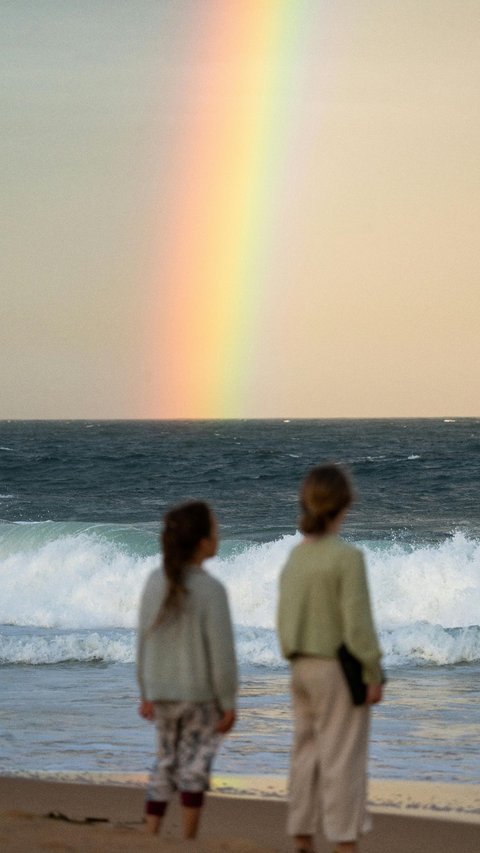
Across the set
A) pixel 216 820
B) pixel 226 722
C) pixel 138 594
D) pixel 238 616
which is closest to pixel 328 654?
pixel 226 722

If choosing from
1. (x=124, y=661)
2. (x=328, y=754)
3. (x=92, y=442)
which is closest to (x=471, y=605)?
(x=124, y=661)

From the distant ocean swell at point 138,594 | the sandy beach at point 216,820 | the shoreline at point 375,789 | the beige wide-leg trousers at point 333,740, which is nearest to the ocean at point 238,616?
the distant ocean swell at point 138,594

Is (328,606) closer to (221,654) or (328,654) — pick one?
(328,654)

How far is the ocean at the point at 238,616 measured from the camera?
7844 mm

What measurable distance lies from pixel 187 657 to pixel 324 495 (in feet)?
2.41

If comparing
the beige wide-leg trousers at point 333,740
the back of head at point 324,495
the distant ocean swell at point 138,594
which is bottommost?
the distant ocean swell at point 138,594

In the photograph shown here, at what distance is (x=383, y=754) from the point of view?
7570 millimetres

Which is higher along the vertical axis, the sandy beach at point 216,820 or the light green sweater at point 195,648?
the light green sweater at point 195,648

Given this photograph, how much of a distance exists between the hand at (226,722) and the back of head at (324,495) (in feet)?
2.25

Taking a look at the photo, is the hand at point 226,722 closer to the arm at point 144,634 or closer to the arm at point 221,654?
the arm at point 221,654

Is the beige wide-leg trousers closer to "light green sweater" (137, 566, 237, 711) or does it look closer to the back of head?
"light green sweater" (137, 566, 237, 711)

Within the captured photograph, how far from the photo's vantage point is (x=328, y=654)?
4.26 metres

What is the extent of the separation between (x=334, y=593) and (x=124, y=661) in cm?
827

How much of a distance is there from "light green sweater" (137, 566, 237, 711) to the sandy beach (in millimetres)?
588
